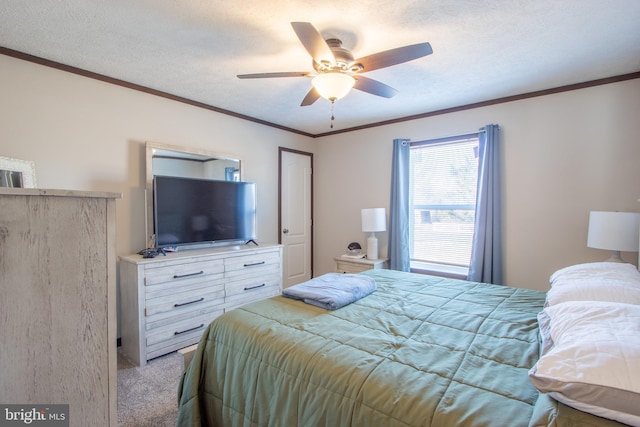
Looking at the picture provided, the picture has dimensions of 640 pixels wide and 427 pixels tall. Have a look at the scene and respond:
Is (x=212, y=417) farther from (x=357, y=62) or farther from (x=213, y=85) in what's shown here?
(x=213, y=85)

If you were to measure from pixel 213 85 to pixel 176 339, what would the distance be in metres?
2.41

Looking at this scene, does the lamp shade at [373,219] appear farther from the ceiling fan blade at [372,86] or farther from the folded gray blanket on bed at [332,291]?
the ceiling fan blade at [372,86]

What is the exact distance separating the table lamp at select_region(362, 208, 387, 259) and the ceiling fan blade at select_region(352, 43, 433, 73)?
2.10 m

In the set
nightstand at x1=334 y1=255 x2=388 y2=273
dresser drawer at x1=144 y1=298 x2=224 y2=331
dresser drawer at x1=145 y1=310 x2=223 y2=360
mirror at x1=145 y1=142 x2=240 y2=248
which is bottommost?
dresser drawer at x1=145 y1=310 x2=223 y2=360

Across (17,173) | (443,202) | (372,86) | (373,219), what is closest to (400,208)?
(373,219)

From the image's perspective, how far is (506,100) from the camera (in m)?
3.20

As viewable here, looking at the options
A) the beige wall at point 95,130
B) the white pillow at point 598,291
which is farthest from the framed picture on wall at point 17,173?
the white pillow at point 598,291

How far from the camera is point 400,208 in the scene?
12.7 ft

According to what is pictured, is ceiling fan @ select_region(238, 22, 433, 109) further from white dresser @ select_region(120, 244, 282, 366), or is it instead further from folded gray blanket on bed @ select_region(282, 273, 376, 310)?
white dresser @ select_region(120, 244, 282, 366)

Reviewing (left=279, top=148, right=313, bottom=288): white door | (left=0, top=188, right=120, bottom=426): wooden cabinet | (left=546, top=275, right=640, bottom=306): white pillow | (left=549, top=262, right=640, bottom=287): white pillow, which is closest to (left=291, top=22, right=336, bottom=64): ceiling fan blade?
(left=0, top=188, right=120, bottom=426): wooden cabinet

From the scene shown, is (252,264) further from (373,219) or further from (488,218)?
(488,218)

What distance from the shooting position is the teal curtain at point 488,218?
10.5 feet

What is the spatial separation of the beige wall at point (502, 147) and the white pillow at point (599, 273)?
1.00 m

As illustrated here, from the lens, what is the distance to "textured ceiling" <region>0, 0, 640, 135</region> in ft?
5.90
